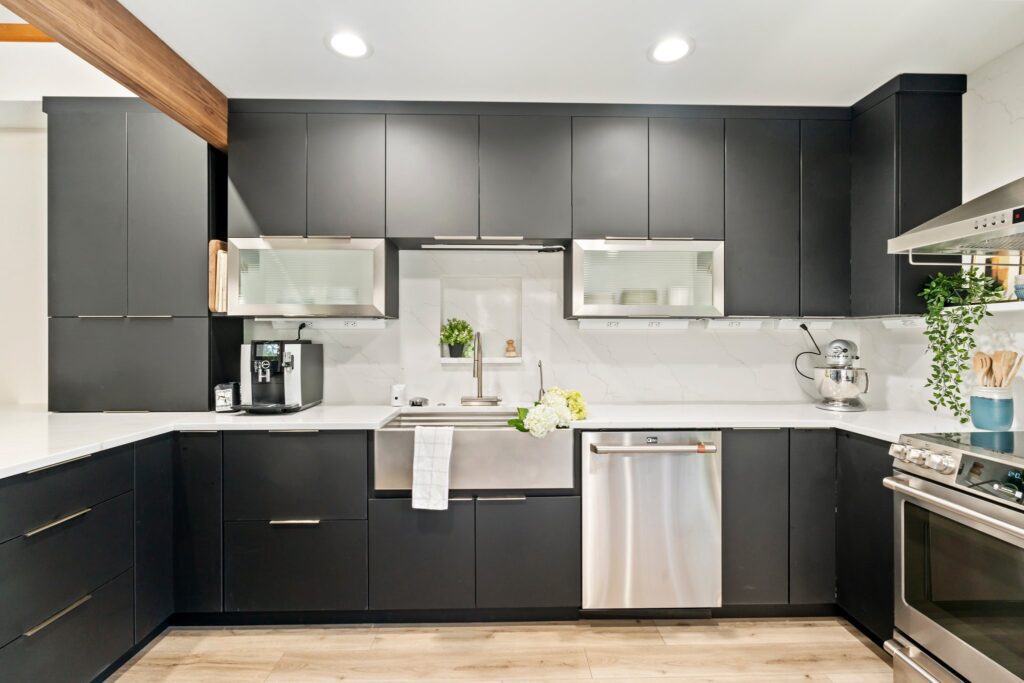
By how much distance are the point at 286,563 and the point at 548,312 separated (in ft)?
5.96

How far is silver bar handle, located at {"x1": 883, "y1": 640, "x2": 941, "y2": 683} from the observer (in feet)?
5.36

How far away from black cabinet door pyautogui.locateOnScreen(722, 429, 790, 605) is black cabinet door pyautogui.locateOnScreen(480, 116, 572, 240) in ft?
4.47

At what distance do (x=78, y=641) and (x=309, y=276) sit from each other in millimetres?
1644

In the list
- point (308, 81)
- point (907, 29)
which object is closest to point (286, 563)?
point (308, 81)

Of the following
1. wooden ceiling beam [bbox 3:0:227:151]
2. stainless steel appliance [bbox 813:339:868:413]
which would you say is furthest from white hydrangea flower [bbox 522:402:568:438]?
wooden ceiling beam [bbox 3:0:227:151]

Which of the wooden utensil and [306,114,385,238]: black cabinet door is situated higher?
[306,114,385,238]: black cabinet door

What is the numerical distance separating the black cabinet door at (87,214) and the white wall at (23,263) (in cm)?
38

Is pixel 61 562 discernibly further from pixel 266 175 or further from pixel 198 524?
pixel 266 175

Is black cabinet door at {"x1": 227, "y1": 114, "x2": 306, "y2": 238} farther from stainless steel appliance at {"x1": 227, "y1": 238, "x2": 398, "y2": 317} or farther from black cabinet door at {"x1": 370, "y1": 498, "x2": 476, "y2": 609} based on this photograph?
black cabinet door at {"x1": 370, "y1": 498, "x2": 476, "y2": 609}

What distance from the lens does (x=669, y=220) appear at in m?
2.62

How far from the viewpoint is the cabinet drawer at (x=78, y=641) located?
1518mm

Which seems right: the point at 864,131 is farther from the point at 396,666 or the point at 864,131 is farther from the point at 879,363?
the point at 396,666

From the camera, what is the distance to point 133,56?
1914 mm

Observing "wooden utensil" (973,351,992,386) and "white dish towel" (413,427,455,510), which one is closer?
"wooden utensil" (973,351,992,386)
